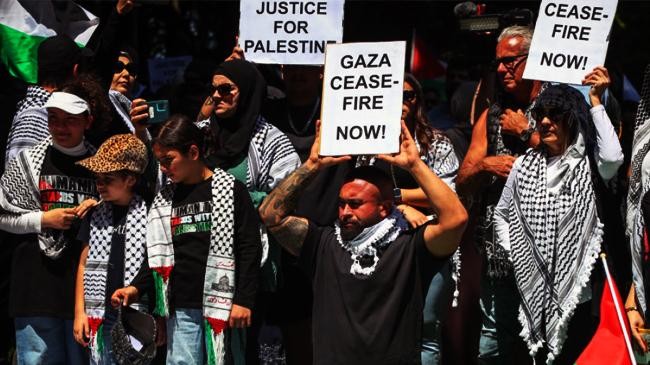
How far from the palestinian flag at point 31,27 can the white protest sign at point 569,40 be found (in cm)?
346

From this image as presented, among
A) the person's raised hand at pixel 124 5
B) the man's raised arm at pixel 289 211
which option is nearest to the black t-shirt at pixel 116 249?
the man's raised arm at pixel 289 211

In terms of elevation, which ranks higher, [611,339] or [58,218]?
[58,218]

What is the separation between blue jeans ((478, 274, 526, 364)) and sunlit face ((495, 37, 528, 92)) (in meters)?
1.10

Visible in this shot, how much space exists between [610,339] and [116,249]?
280 centimetres

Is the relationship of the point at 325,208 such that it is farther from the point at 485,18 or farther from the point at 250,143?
the point at 485,18

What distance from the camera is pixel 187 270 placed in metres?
7.25

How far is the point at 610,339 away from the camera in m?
6.59

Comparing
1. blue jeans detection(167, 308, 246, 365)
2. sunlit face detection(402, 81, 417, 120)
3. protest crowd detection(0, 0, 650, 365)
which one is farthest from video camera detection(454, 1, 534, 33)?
blue jeans detection(167, 308, 246, 365)

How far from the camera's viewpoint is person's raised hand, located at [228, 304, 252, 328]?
7.15 m

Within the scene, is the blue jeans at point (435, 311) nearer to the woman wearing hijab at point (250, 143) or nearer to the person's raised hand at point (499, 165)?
the person's raised hand at point (499, 165)

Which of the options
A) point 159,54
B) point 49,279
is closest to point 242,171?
point 49,279

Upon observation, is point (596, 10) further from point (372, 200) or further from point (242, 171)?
point (242, 171)

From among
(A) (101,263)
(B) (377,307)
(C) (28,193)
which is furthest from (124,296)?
(B) (377,307)

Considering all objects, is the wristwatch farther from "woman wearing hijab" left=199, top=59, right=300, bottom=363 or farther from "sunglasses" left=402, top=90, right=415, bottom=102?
"woman wearing hijab" left=199, top=59, right=300, bottom=363
